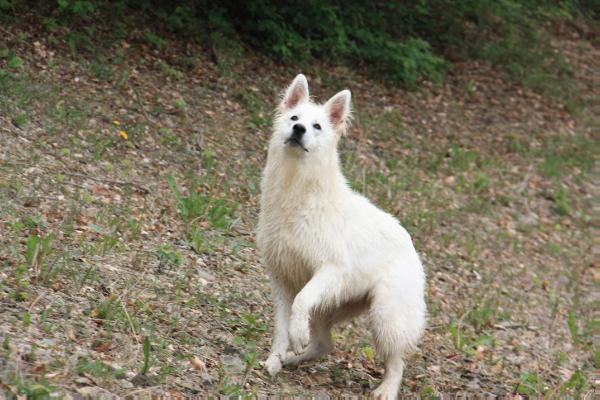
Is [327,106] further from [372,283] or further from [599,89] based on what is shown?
[599,89]

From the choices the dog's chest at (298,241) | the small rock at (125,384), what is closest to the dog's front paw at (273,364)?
the dog's chest at (298,241)

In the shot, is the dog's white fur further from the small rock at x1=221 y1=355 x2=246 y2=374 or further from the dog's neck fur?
the small rock at x1=221 y1=355 x2=246 y2=374

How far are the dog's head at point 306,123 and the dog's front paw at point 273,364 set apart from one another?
4.56ft

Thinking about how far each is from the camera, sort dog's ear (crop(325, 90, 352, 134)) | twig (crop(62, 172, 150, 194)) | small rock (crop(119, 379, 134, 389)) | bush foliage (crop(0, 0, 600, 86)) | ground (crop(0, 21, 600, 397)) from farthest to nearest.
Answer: bush foliage (crop(0, 0, 600, 86)) < twig (crop(62, 172, 150, 194)) < dog's ear (crop(325, 90, 352, 134)) < ground (crop(0, 21, 600, 397)) < small rock (crop(119, 379, 134, 389))

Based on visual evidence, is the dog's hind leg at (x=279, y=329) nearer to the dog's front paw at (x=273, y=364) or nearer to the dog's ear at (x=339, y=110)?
the dog's front paw at (x=273, y=364)

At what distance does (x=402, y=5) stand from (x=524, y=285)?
250 inches

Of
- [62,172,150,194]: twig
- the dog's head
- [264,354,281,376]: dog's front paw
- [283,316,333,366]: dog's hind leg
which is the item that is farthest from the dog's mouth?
[62,172,150,194]: twig

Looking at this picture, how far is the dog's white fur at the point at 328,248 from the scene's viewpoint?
566cm

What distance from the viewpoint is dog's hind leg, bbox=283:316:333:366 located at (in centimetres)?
607

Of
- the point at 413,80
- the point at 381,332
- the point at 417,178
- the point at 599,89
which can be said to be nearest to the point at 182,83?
the point at 417,178

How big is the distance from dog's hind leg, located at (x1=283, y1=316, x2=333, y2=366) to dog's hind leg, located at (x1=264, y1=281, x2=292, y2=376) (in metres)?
0.30

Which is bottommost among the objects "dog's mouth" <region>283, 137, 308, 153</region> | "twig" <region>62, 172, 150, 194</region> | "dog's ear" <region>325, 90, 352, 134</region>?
"twig" <region>62, 172, 150, 194</region>

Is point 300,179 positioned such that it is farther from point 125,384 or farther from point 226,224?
point 226,224

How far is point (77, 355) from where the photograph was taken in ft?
15.7
